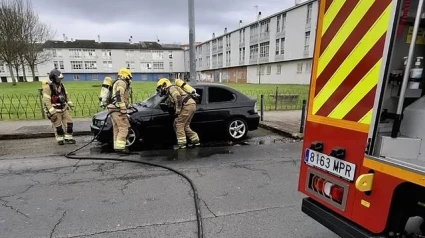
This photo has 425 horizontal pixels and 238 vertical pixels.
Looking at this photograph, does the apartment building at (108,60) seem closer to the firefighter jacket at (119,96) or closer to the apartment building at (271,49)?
the apartment building at (271,49)

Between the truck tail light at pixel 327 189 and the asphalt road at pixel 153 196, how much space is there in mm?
938

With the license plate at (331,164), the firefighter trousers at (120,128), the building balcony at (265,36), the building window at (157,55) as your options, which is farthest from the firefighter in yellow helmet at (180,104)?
the building window at (157,55)

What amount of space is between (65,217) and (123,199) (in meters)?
0.75

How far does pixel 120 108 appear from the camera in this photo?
20.5 feet

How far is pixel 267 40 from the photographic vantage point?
147 ft

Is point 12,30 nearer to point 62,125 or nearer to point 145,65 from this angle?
point 62,125

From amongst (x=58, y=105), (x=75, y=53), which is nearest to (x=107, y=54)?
(x=75, y=53)

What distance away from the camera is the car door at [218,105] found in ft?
24.2

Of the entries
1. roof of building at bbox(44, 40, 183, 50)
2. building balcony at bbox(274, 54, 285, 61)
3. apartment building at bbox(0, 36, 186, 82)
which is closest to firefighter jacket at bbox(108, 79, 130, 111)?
building balcony at bbox(274, 54, 285, 61)

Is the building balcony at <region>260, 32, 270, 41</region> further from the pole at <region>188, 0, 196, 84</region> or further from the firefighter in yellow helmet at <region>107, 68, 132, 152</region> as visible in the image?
the firefighter in yellow helmet at <region>107, 68, 132, 152</region>

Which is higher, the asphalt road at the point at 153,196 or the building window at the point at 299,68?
the building window at the point at 299,68

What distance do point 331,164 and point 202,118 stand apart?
5222 mm

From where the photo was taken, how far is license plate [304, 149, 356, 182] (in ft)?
6.77

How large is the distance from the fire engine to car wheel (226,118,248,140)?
17.2 ft
